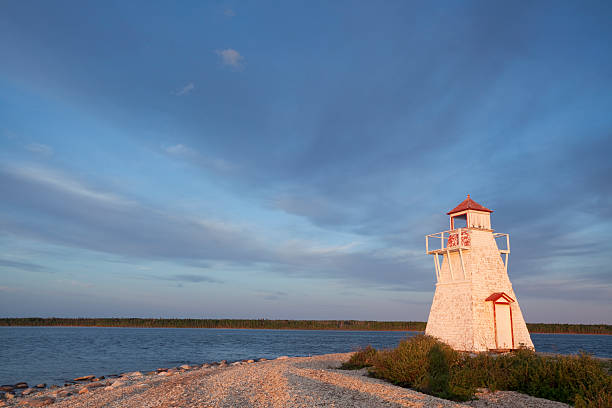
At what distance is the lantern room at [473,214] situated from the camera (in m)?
25.4

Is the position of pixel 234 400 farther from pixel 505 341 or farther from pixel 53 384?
pixel 505 341

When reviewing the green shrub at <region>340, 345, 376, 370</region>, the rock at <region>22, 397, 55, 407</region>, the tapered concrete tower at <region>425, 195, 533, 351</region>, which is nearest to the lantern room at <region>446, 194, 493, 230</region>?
the tapered concrete tower at <region>425, 195, 533, 351</region>

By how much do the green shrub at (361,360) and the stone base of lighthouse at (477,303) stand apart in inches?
254

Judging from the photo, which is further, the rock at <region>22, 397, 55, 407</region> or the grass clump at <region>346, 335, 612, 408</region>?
the rock at <region>22, 397, 55, 407</region>

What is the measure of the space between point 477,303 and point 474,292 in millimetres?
613

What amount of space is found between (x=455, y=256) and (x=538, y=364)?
12.1m

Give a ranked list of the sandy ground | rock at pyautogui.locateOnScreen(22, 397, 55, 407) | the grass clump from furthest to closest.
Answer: rock at pyautogui.locateOnScreen(22, 397, 55, 407), the grass clump, the sandy ground

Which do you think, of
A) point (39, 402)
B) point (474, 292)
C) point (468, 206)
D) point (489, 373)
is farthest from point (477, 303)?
point (39, 402)

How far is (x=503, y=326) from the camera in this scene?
77.6ft

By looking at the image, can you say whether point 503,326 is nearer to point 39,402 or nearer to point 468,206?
point 468,206

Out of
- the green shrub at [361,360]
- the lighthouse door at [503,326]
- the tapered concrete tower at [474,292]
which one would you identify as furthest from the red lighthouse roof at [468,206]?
the green shrub at [361,360]

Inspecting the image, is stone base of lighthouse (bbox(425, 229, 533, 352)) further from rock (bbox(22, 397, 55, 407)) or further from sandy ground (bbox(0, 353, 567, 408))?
rock (bbox(22, 397, 55, 407))

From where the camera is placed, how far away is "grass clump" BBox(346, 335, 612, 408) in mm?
12133

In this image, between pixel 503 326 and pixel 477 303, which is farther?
pixel 503 326
